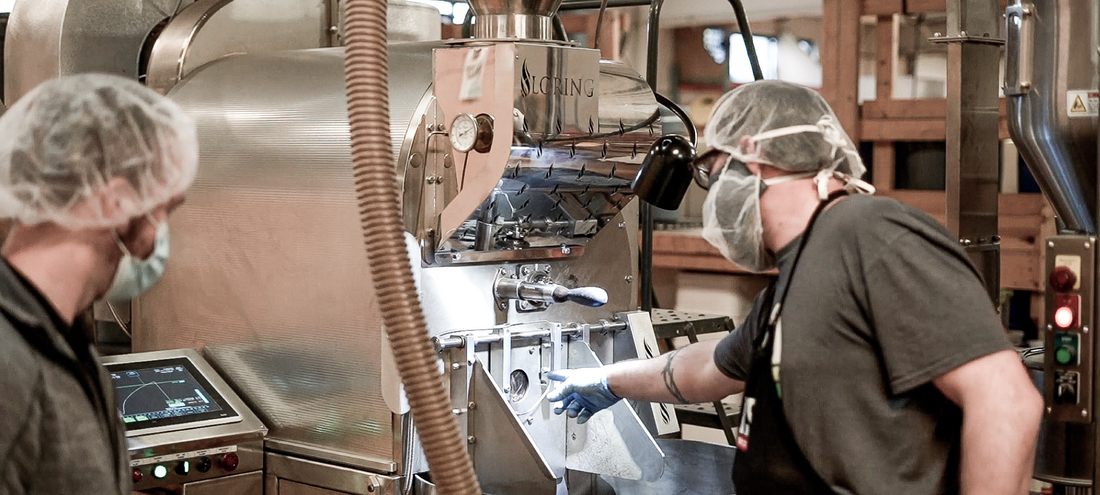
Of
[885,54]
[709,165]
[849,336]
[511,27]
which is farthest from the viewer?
[885,54]

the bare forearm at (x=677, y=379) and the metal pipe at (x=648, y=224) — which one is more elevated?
the metal pipe at (x=648, y=224)

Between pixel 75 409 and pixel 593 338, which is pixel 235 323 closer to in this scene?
pixel 593 338

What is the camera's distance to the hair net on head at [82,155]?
1.38m

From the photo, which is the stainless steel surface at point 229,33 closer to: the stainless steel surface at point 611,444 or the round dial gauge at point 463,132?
the round dial gauge at point 463,132

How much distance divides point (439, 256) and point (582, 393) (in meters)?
0.44

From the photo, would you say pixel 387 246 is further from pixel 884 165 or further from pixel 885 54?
pixel 885 54

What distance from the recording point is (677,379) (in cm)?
249

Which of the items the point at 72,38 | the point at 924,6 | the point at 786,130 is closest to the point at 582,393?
the point at 786,130

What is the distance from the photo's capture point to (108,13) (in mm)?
3291

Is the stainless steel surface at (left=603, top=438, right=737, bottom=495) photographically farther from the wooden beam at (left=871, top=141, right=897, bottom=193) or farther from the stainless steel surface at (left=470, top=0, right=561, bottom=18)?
the wooden beam at (left=871, top=141, right=897, bottom=193)

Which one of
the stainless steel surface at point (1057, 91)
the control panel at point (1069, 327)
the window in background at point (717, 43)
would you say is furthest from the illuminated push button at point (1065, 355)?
the window in background at point (717, 43)

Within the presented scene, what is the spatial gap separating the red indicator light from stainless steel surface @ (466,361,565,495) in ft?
4.27

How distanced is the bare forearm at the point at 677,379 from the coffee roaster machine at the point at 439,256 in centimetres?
19

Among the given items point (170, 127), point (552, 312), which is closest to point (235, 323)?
point (552, 312)
